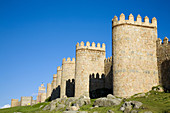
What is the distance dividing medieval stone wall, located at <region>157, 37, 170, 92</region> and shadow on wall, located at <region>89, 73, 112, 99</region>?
38.3ft

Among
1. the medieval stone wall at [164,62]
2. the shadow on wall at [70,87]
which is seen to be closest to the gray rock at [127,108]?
the medieval stone wall at [164,62]

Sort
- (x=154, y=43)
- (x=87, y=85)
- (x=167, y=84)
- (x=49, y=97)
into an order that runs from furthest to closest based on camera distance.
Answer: (x=49, y=97) < (x=87, y=85) < (x=154, y=43) < (x=167, y=84)

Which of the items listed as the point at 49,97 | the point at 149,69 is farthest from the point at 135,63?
the point at 49,97

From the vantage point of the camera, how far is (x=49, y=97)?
70.1 m

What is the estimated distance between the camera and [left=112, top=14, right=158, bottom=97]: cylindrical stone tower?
3312 cm

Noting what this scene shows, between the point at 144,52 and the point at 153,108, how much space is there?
12.5 m

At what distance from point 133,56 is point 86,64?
12128 millimetres

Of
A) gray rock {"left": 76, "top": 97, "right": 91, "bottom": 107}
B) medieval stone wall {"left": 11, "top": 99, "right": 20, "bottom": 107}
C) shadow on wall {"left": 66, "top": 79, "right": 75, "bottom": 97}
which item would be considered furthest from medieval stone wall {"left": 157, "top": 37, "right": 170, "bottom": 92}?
medieval stone wall {"left": 11, "top": 99, "right": 20, "bottom": 107}

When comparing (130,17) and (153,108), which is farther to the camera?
(130,17)

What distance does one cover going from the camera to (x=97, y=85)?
147ft

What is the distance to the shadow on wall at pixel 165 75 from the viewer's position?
32625 mm

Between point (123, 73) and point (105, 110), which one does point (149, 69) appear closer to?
point (123, 73)

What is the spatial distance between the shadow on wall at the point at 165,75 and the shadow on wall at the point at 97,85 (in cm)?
1185

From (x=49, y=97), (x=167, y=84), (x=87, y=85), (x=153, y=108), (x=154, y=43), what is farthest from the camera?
(x=49, y=97)
